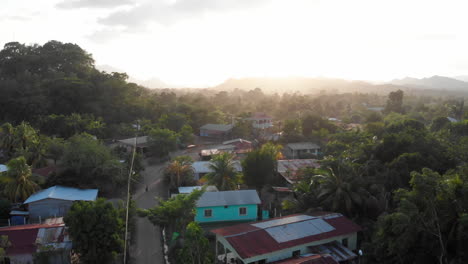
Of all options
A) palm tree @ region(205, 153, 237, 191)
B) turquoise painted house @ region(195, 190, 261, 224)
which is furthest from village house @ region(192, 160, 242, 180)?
turquoise painted house @ region(195, 190, 261, 224)

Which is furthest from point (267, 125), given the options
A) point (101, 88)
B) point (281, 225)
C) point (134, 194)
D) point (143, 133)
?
point (281, 225)

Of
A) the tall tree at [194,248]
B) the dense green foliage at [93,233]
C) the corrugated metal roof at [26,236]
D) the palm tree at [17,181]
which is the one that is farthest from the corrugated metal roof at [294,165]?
the palm tree at [17,181]

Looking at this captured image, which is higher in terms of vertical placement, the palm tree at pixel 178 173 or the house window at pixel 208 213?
the palm tree at pixel 178 173

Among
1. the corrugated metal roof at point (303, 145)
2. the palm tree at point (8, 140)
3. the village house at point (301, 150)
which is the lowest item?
the village house at point (301, 150)

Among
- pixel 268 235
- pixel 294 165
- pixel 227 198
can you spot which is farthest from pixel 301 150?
pixel 268 235

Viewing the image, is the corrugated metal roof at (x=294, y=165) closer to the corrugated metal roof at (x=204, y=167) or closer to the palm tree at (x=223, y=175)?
the corrugated metal roof at (x=204, y=167)

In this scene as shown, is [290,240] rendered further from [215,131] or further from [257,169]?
[215,131]

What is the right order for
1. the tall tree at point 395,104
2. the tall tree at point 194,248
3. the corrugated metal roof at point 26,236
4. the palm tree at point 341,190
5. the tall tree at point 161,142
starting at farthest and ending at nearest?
the tall tree at point 395,104, the tall tree at point 161,142, the palm tree at point 341,190, the corrugated metal roof at point 26,236, the tall tree at point 194,248
